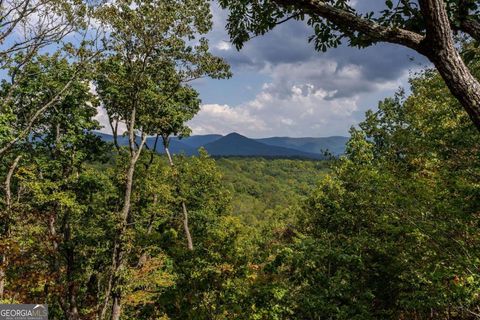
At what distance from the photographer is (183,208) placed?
28.1m

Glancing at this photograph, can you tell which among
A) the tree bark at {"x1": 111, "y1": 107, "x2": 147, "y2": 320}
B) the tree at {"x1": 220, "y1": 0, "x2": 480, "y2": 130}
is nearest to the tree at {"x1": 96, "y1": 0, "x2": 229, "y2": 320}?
the tree bark at {"x1": 111, "y1": 107, "x2": 147, "y2": 320}

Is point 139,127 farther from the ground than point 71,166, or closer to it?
farther from the ground

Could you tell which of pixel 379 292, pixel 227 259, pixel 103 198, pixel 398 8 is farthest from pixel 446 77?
pixel 103 198

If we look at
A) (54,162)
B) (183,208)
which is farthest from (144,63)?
(183,208)

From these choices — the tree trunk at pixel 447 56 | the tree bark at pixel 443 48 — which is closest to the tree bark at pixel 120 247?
the tree bark at pixel 443 48

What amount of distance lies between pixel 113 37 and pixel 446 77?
15.1 meters

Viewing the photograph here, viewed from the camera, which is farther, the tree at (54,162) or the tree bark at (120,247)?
the tree at (54,162)

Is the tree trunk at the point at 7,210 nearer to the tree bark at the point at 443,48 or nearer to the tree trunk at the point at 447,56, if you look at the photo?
the tree bark at the point at 443,48

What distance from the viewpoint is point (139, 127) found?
21984mm

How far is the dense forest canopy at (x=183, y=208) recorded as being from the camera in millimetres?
11320

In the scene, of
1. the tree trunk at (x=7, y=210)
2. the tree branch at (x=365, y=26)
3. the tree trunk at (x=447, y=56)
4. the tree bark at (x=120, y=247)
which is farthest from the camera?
the tree bark at (x=120, y=247)

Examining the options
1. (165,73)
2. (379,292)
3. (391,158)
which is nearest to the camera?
(379,292)

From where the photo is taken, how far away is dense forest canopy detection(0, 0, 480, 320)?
37.1ft

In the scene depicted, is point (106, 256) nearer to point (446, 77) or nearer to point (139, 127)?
point (139, 127)
